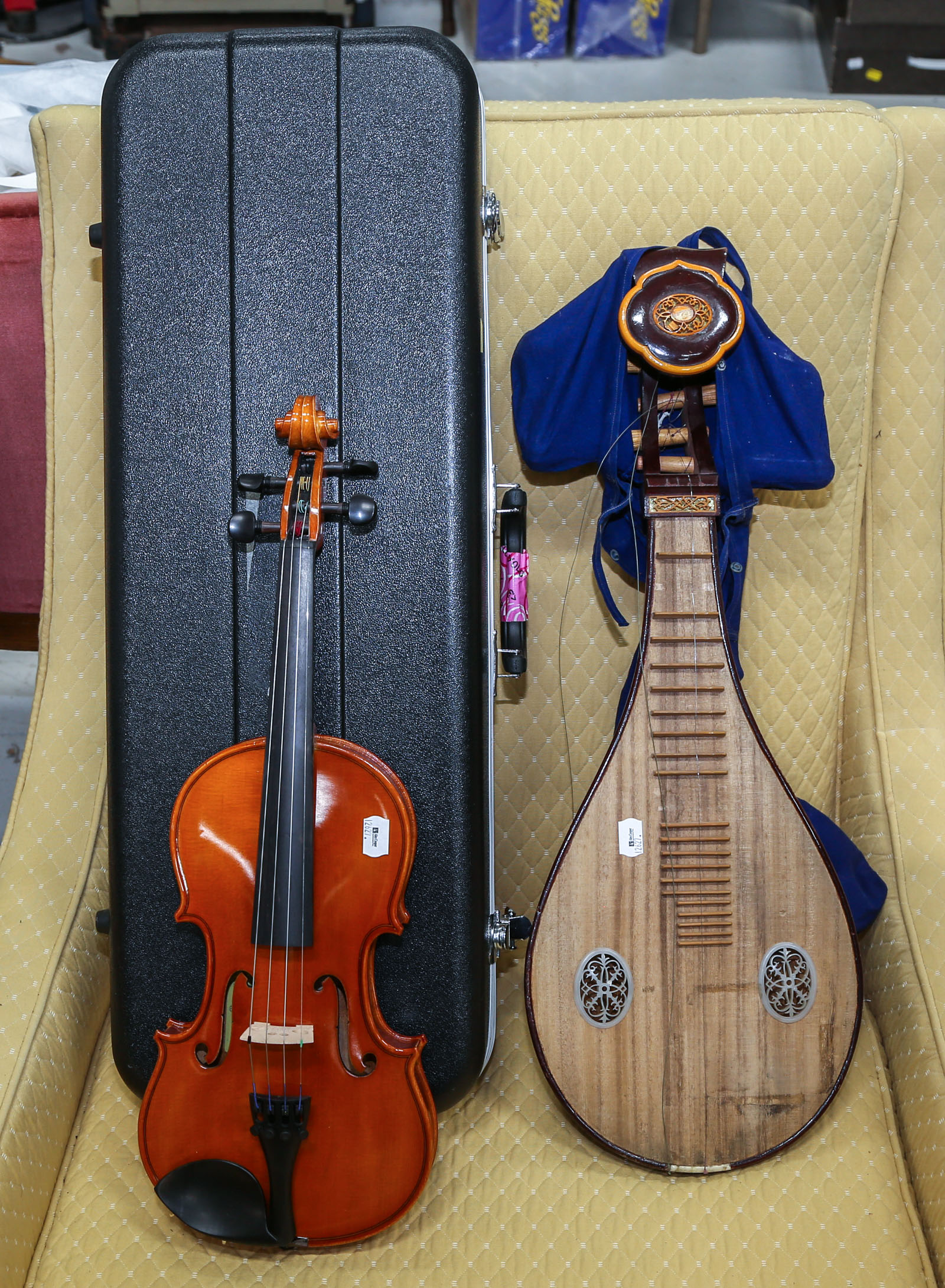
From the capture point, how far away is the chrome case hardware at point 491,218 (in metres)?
1.25

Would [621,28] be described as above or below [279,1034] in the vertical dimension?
above

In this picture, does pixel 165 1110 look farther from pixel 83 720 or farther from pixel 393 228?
pixel 393 228

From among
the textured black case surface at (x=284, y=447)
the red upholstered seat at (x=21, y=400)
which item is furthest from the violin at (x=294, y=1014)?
the red upholstered seat at (x=21, y=400)

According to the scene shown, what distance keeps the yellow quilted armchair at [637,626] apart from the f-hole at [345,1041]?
0.23 m

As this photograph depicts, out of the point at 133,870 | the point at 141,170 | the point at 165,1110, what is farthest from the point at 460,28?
the point at 165,1110

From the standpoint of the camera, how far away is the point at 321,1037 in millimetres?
1026

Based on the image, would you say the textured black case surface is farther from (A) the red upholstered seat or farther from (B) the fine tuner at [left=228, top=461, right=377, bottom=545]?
(A) the red upholstered seat

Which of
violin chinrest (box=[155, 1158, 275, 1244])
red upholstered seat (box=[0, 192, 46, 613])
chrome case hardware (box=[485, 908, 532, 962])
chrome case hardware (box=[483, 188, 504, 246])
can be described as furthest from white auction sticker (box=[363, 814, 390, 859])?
red upholstered seat (box=[0, 192, 46, 613])

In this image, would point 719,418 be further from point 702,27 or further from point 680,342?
point 702,27

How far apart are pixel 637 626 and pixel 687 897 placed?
39 cm

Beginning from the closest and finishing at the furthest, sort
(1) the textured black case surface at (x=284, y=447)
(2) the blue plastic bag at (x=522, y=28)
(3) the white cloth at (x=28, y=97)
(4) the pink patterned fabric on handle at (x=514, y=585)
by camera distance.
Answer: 1. (1) the textured black case surface at (x=284, y=447)
2. (4) the pink patterned fabric on handle at (x=514, y=585)
3. (3) the white cloth at (x=28, y=97)
4. (2) the blue plastic bag at (x=522, y=28)

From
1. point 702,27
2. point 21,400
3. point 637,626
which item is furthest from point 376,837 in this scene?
point 702,27

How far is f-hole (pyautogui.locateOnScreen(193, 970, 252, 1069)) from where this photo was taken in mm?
1042

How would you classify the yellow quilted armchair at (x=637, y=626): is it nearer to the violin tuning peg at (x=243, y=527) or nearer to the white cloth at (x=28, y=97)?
the violin tuning peg at (x=243, y=527)
